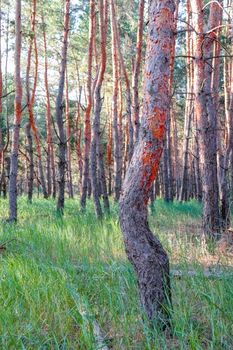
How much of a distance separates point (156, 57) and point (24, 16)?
53.9ft

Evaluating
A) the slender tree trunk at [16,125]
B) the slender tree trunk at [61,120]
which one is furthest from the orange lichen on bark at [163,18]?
the slender tree trunk at [61,120]

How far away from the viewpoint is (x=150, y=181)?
10.4 ft

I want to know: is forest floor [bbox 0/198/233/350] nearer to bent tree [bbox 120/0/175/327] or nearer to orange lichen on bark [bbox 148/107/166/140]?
bent tree [bbox 120/0/175/327]

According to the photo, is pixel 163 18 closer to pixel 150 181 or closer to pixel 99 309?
pixel 150 181

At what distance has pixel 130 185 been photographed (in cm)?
317

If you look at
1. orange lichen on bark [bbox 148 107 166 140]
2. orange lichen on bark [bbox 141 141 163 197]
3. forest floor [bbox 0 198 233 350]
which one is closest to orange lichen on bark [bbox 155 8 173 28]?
orange lichen on bark [bbox 148 107 166 140]

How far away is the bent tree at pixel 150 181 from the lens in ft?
10.3

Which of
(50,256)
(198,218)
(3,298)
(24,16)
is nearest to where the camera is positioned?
(3,298)

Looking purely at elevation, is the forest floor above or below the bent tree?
below

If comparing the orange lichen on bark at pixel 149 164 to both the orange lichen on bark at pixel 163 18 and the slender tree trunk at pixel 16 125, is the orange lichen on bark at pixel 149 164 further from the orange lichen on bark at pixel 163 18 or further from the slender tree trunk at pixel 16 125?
the slender tree trunk at pixel 16 125

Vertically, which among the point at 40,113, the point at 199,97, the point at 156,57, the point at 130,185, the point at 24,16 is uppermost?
the point at 24,16

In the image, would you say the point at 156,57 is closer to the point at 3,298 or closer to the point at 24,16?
the point at 3,298

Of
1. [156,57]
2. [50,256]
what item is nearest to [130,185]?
[156,57]

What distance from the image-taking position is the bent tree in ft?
10.3
